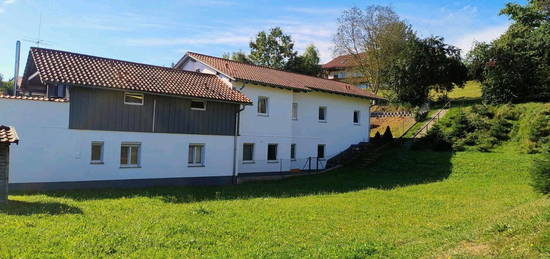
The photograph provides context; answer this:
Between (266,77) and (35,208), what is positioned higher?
(266,77)

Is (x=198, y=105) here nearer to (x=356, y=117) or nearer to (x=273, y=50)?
(x=356, y=117)

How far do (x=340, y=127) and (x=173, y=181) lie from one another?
46.8 ft

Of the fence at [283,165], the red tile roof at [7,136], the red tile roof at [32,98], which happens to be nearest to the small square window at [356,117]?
the fence at [283,165]

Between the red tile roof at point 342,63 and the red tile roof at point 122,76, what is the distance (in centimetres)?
3112

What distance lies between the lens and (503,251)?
737 centimetres

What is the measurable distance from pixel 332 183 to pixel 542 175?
40.0 feet

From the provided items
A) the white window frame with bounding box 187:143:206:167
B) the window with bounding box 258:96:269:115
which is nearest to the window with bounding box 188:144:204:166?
the white window frame with bounding box 187:143:206:167

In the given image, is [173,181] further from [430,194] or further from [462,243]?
[462,243]

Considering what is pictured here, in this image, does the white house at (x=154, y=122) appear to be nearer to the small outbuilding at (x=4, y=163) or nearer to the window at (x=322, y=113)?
the window at (x=322, y=113)

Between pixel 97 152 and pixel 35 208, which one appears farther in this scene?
pixel 97 152

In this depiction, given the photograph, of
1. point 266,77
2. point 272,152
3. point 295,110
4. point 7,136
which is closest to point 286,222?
point 7,136

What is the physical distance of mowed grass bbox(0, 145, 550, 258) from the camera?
8.33 m

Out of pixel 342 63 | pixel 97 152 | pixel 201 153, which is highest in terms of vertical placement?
pixel 342 63

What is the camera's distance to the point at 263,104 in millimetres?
25781
